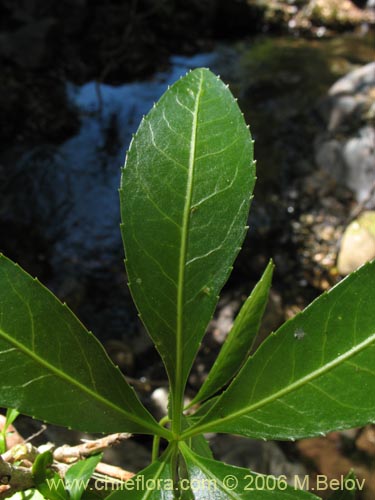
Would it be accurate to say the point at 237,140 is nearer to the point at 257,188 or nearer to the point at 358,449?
the point at 358,449

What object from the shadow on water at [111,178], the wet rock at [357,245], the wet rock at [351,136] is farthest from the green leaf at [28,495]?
the wet rock at [351,136]

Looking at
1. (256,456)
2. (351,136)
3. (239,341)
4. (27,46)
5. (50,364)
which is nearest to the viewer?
(50,364)

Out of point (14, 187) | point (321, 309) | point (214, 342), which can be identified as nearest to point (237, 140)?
point (321, 309)

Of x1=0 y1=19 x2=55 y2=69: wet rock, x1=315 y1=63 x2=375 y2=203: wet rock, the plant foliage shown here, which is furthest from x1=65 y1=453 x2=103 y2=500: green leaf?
x1=0 y1=19 x2=55 y2=69: wet rock

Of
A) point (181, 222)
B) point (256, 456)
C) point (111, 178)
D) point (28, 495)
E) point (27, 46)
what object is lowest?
point (256, 456)

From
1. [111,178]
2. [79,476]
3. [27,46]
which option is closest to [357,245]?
[111,178]

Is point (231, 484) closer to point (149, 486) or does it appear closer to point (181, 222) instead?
point (149, 486)

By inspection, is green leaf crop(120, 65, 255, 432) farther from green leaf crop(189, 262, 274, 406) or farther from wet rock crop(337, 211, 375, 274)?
wet rock crop(337, 211, 375, 274)

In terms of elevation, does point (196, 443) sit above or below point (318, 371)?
below
